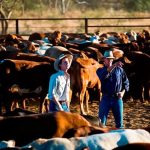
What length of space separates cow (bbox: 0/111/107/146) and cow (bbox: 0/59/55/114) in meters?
5.00

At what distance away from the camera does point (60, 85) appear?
7914 mm

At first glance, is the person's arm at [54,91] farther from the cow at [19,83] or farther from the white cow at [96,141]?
the cow at [19,83]

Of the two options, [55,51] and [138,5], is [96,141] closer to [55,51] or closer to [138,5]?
[55,51]

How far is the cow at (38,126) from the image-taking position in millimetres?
6555

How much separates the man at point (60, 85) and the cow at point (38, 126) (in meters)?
1.07

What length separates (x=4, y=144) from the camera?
5.55 meters

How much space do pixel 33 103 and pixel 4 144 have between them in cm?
758

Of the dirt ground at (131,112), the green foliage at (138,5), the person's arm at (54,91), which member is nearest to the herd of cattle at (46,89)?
the dirt ground at (131,112)

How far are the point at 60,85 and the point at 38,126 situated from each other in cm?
137

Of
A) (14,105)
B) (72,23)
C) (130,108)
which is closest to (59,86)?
(14,105)

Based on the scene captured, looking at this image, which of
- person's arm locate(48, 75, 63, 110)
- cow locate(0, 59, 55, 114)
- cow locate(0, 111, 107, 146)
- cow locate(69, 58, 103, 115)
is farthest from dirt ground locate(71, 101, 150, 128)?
cow locate(0, 111, 107, 146)

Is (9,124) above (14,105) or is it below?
above

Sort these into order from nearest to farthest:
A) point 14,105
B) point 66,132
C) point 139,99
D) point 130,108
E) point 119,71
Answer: point 66,132
point 119,71
point 14,105
point 130,108
point 139,99

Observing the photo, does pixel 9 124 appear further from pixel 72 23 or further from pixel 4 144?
pixel 72 23
